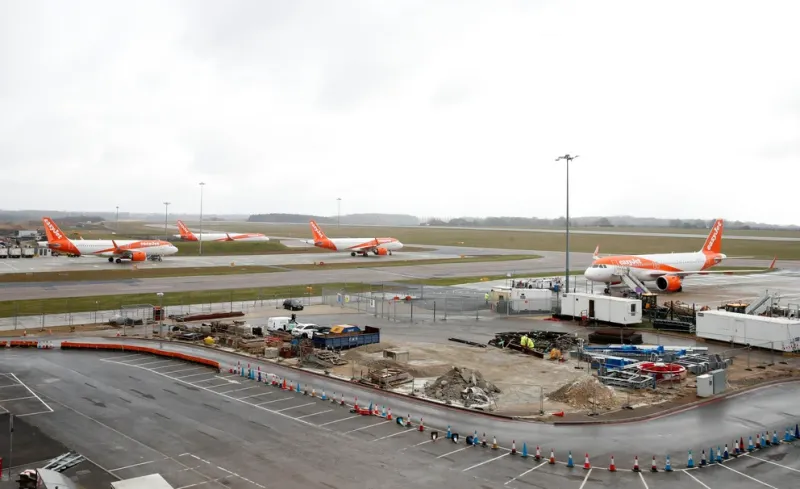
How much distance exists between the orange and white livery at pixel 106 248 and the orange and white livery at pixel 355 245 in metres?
30.5

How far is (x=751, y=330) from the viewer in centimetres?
4544

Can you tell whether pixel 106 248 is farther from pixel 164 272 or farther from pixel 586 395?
pixel 586 395

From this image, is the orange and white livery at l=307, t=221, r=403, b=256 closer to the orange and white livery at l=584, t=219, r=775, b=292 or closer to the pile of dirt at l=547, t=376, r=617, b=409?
the orange and white livery at l=584, t=219, r=775, b=292

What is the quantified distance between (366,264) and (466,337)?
215 feet

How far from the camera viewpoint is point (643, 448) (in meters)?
24.7

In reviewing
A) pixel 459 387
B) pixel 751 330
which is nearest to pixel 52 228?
pixel 459 387

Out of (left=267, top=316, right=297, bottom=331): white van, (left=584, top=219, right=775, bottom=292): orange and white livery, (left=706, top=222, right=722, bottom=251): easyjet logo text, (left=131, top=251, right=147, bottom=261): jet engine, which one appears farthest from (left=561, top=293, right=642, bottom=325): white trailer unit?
(left=131, top=251, right=147, bottom=261): jet engine

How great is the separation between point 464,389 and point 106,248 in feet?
323

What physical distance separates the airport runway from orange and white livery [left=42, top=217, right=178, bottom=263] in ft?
261

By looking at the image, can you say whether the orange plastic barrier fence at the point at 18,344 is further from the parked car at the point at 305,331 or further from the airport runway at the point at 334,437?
the parked car at the point at 305,331

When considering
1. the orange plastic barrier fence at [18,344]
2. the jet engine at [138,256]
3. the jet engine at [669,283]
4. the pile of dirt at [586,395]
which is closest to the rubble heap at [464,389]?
the pile of dirt at [586,395]

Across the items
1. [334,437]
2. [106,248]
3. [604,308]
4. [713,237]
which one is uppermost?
[713,237]

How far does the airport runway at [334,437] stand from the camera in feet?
71.1

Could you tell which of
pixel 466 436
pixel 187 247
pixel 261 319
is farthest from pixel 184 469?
pixel 187 247
